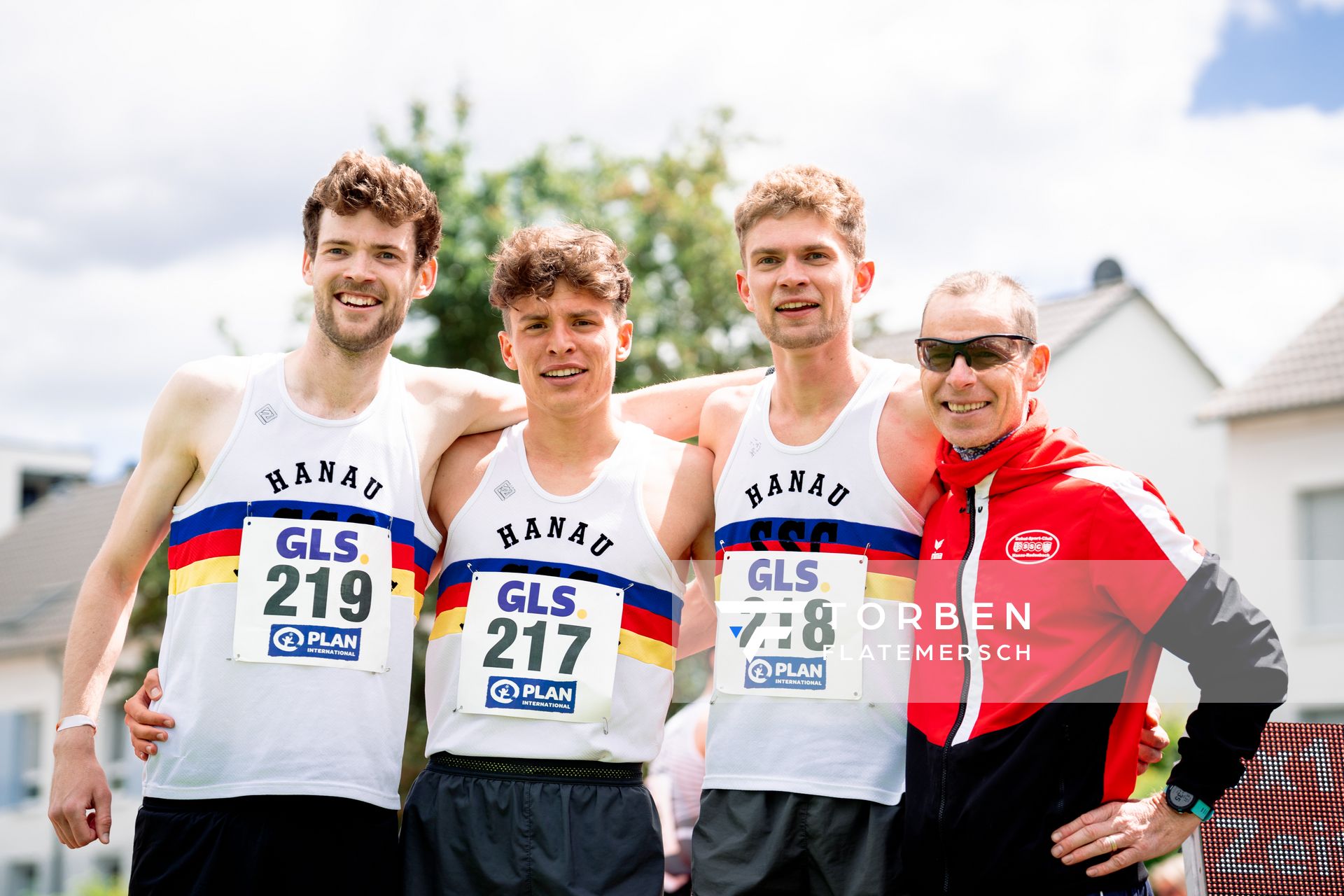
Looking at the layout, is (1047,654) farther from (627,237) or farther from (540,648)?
(627,237)

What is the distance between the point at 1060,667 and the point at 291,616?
2.17 metres

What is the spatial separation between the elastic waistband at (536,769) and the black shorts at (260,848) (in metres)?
0.32

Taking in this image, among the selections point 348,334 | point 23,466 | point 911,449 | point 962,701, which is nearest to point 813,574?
point 911,449

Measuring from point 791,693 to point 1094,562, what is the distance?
3.17 ft

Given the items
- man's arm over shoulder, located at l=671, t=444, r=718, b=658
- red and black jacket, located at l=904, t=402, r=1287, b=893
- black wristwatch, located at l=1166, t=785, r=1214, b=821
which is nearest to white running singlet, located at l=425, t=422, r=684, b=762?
man's arm over shoulder, located at l=671, t=444, r=718, b=658

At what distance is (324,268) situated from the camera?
3957 millimetres

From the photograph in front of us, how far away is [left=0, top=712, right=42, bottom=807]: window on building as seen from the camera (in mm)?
20953

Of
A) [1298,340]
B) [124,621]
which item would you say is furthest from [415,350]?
[1298,340]

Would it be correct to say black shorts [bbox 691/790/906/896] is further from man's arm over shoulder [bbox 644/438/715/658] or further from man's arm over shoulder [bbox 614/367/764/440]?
man's arm over shoulder [bbox 614/367/764/440]

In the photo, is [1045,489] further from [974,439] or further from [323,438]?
[323,438]

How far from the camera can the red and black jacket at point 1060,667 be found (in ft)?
10.0

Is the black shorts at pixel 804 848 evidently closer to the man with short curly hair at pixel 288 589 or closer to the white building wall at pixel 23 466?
the man with short curly hair at pixel 288 589

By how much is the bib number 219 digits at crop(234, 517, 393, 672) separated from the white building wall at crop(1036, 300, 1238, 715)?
16.7 meters

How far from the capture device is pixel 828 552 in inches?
147
